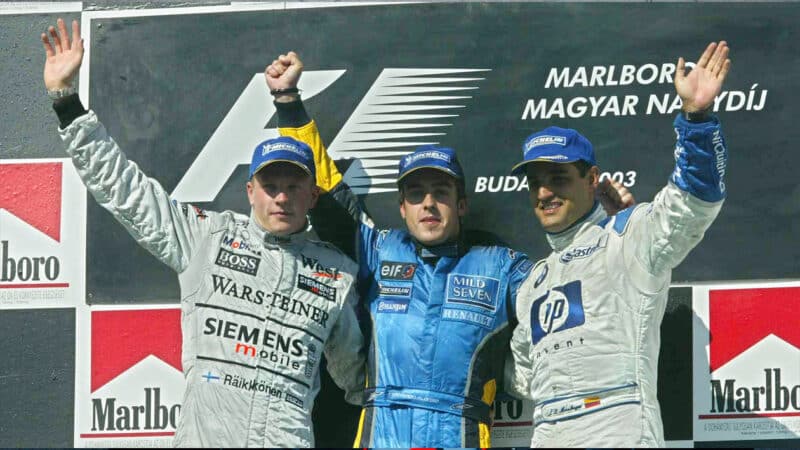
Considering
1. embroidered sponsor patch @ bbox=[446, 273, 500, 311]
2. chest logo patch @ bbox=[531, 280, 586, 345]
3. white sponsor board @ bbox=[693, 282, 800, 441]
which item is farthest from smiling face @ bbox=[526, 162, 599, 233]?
white sponsor board @ bbox=[693, 282, 800, 441]

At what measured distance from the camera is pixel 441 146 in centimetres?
518

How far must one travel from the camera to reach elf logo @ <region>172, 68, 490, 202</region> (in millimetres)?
5211

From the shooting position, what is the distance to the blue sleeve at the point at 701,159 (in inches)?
148

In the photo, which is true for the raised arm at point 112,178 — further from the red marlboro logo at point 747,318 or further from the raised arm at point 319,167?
the red marlboro logo at point 747,318

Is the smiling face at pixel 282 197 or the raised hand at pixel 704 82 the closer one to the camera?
the raised hand at pixel 704 82

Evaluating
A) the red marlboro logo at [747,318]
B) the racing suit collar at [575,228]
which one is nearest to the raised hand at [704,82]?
the racing suit collar at [575,228]

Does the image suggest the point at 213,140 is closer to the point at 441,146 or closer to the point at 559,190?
the point at 441,146

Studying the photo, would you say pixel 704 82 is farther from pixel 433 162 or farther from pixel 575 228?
pixel 433 162

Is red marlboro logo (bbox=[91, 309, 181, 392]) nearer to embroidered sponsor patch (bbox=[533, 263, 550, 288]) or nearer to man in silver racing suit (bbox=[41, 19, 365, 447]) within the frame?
man in silver racing suit (bbox=[41, 19, 365, 447])

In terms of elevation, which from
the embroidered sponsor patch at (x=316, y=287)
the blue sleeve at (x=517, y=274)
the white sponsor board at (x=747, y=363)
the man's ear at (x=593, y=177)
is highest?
the man's ear at (x=593, y=177)

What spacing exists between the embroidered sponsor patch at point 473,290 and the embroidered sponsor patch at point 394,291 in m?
0.17

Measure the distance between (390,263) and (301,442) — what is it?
82cm

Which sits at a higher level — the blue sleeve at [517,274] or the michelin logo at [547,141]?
the michelin logo at [547,141]

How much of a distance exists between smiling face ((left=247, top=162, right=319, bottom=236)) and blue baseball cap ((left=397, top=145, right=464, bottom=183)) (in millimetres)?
394
